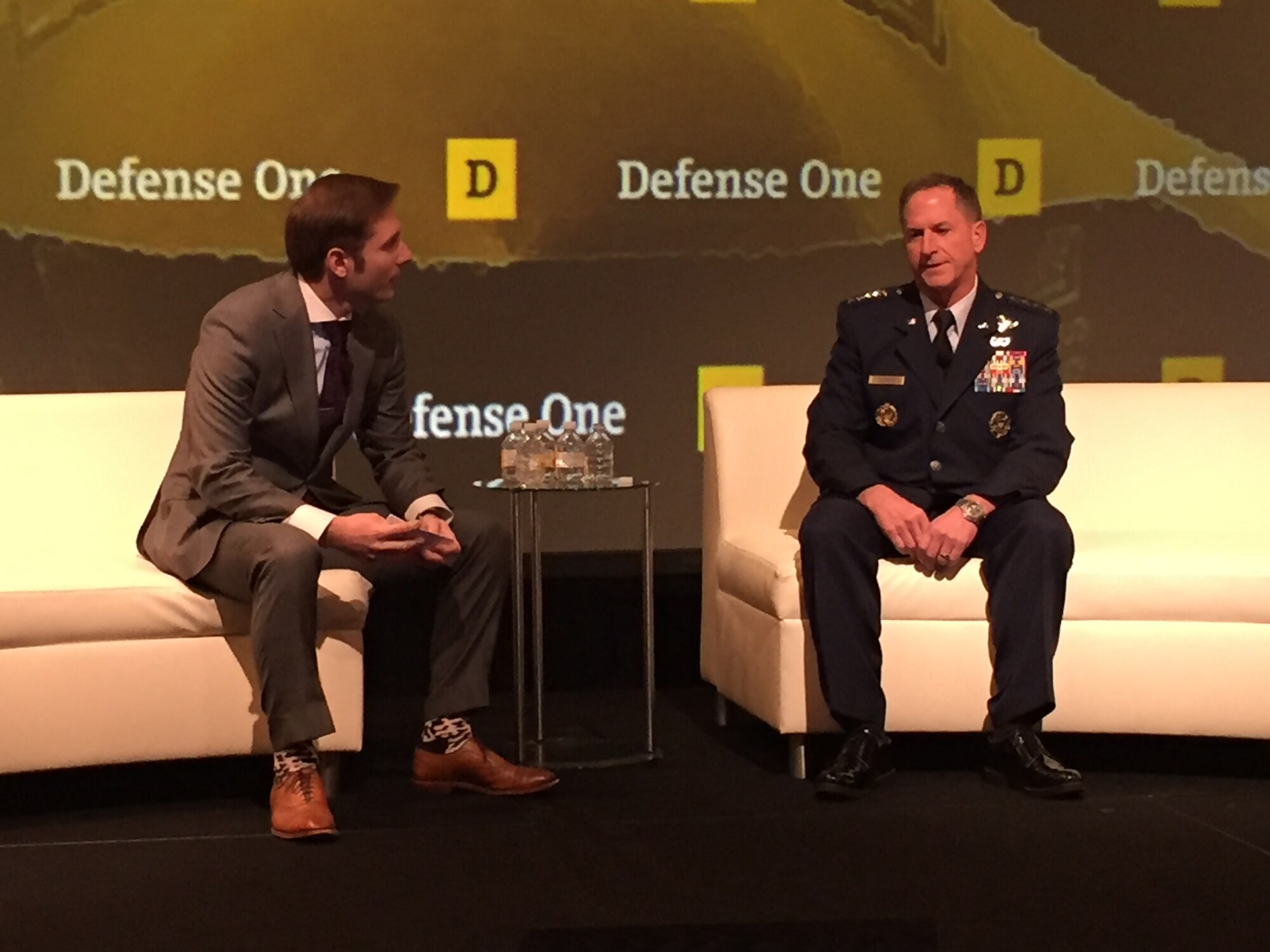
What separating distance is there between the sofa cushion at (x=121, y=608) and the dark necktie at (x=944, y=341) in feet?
4.43

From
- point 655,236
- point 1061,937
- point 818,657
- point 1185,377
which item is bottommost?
point 1061,937

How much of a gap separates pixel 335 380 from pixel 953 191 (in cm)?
136

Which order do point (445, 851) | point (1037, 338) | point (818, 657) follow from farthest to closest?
point (1037, 338), point (818, 657), point (445, 851)

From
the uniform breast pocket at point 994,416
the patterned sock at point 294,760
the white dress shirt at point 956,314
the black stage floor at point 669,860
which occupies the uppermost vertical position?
the white dress shirt at point 956,314

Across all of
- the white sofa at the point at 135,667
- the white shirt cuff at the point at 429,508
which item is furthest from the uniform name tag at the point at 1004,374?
the white sofa at the point at 135,667

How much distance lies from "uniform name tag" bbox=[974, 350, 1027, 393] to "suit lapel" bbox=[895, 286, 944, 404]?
0.29 feet

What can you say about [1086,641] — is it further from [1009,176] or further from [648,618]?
[1009,176]

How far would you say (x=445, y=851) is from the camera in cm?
313

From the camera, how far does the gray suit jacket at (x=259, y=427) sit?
134 inches

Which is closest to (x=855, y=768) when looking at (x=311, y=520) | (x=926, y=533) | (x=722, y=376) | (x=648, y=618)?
(x=926, y=533)

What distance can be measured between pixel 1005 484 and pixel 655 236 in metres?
1.63

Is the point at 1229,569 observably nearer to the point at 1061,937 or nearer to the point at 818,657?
the point at 818,657

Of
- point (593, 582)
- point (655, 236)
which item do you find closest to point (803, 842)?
point (593, 582)

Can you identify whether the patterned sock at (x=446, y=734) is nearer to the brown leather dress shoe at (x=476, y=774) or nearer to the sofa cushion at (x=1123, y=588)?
the brown leather dress shoe at (x=476, y=774)
